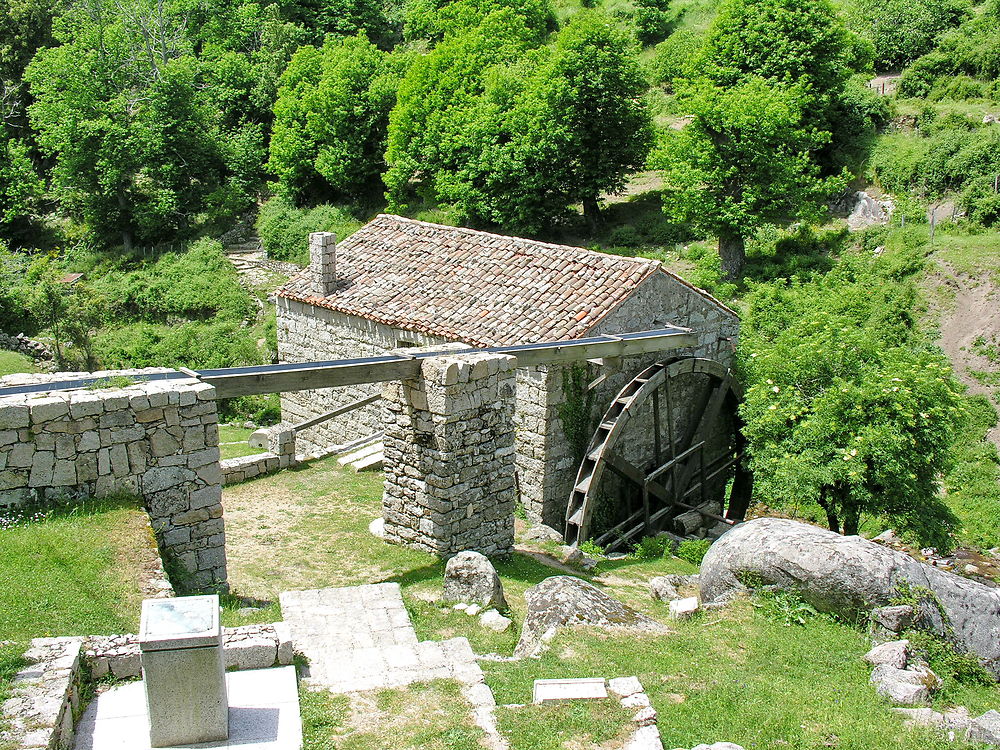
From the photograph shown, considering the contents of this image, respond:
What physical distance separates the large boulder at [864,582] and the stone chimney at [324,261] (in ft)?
33.0

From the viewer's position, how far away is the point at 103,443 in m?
9.69

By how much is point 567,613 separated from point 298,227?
88.1ft

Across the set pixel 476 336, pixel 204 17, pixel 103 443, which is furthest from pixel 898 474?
pixel 204 17

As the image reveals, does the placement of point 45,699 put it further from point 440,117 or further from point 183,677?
point 440,117

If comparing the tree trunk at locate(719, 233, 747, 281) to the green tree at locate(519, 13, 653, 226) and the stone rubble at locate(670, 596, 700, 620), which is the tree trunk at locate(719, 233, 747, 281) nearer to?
the green tree at locate(519, 13, 653, 226)

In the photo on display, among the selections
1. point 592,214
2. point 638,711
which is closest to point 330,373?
point 638,711

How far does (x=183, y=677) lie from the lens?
633 cm

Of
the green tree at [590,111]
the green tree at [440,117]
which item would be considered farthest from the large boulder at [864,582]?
the green tree at [440,117]

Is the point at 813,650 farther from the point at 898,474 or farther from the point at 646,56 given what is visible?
the point at 646,56

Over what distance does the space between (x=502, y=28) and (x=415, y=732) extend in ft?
105

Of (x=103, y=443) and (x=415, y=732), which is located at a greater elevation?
(x=103, y=443)

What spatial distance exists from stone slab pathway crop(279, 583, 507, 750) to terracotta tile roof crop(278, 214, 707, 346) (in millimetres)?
5867

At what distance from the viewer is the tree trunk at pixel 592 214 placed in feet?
95.2

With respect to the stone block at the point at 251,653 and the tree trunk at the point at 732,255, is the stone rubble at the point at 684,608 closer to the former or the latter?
the stone block at the point at 251,653
